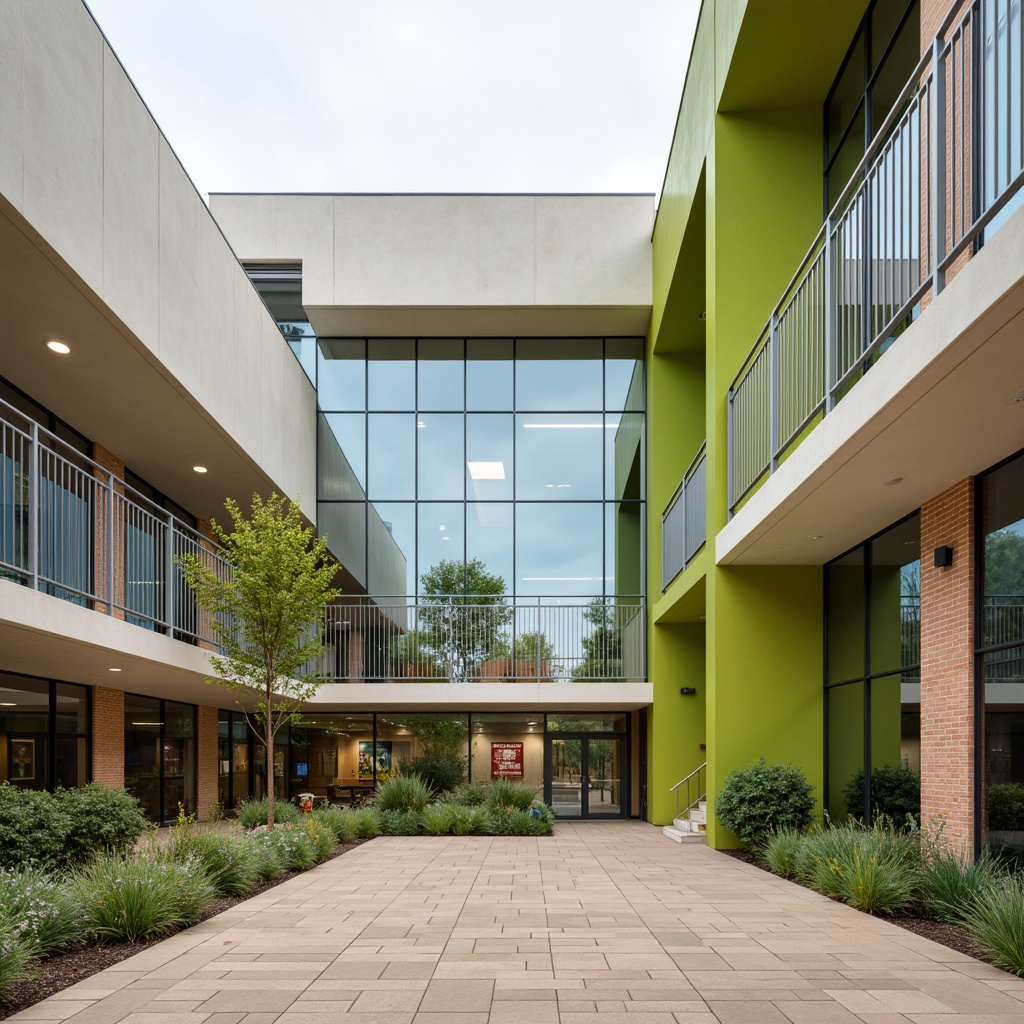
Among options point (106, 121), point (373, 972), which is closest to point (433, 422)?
point (106, 121)

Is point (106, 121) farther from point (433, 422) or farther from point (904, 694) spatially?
point (433, 422)

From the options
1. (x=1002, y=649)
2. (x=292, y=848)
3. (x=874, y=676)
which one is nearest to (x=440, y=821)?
(x=292, y=848)

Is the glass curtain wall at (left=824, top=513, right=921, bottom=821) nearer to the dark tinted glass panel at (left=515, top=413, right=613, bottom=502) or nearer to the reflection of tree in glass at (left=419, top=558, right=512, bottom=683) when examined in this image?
the reflection of tree in glass at (left=419, top=558, right=512, bottom=683)

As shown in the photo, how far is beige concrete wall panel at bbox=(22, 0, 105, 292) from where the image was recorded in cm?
968

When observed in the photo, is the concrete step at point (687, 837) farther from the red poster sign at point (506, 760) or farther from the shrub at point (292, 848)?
the red poster sign at point (506, 760)

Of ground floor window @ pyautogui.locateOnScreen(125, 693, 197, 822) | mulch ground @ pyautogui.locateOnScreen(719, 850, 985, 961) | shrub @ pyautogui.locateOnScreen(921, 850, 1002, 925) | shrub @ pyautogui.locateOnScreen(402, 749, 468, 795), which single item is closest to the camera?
mulch ground @ pyautogui.locateOnScreen(719, 850, 985, 961)

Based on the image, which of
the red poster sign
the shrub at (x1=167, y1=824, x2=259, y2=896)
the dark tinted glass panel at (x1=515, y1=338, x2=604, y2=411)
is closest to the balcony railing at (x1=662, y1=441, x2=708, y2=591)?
the dark tinted glass panel at (x1=515, y1=338, x2=604, y2=411)

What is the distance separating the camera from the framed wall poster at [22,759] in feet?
48.2

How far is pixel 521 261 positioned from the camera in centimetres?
2308

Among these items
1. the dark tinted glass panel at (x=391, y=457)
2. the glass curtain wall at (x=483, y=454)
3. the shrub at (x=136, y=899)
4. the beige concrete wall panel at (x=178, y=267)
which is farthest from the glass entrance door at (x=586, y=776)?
the shrub at (x=136, y=899)

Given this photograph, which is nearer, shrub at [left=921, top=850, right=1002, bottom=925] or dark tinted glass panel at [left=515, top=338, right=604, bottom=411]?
shrub at [left=921, top=850, right=1002, bottom=925]

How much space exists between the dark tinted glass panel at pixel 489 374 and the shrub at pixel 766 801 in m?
13.3

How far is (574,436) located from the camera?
25078mm

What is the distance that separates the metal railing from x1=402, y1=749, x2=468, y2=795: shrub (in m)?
2.47
